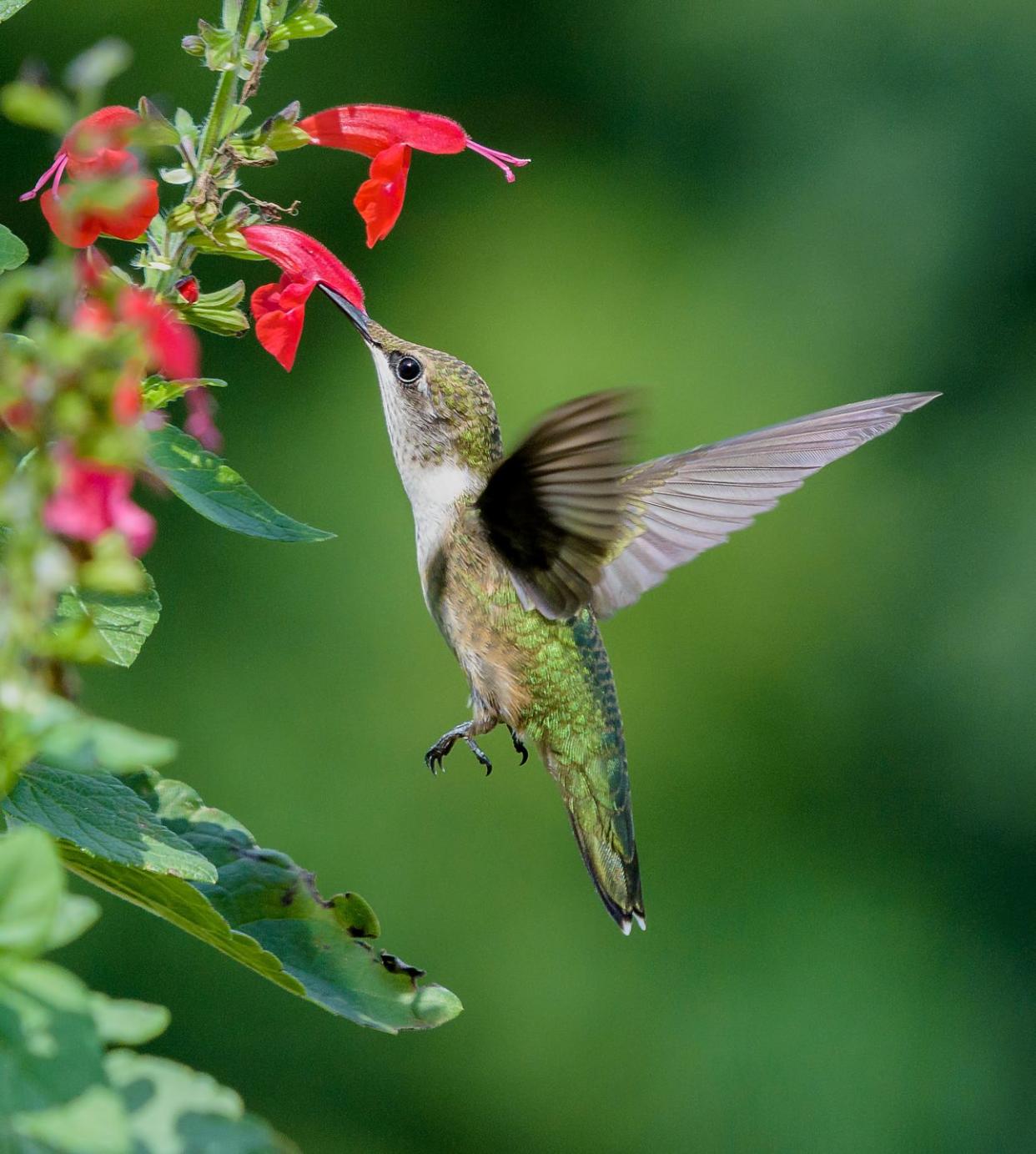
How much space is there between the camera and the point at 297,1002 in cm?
482

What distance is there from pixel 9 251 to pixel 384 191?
19.2 inches

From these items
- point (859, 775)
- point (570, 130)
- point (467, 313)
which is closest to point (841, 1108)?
point (859, 775)

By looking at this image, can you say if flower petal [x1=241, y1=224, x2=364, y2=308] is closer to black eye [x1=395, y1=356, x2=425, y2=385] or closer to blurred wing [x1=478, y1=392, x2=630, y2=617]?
blurred wing [x1=478, y1=392, x2=630, y2=617]

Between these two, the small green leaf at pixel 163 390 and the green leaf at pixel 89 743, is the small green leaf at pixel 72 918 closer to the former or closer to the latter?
the green leaf at pixel 89 743

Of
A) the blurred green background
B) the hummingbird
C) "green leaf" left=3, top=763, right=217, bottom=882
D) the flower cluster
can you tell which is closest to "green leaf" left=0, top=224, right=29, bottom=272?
the flower cluster

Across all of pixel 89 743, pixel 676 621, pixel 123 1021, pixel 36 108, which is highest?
pixel 36 108

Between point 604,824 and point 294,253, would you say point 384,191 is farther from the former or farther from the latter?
point 604,824

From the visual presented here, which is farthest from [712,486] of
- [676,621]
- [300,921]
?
[676,621]

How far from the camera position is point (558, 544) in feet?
5.81

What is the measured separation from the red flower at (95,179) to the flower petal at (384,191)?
0.26 meters

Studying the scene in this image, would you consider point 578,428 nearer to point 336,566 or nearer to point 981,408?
point 336,566

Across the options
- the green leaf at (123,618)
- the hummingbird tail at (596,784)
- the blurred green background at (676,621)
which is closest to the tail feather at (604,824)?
the hummingbird tail at (596,784)

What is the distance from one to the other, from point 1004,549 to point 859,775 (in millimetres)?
929

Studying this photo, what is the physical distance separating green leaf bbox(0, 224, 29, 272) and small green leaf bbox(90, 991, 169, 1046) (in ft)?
1.83
